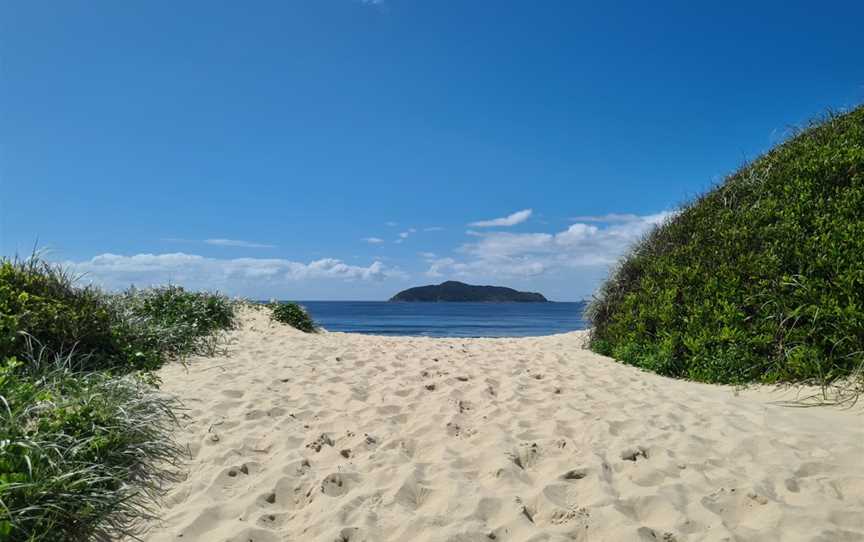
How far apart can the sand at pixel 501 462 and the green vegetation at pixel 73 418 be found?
34 centimetres

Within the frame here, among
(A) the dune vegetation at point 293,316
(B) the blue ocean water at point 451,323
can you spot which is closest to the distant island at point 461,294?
(B) the blue ocean water at point 451,323

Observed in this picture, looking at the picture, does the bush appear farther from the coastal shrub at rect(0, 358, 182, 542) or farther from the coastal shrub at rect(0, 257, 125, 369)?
the coastal shrub at rect(0, 358, 182, 542)

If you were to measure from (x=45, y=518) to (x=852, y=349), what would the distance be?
8.43m

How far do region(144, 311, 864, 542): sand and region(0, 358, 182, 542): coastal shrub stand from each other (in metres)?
0.28

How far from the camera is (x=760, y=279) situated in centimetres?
819

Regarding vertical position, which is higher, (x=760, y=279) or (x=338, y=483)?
(x=760, y=279)

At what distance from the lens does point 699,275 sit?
8.97 m

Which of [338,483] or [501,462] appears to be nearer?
[338,483]

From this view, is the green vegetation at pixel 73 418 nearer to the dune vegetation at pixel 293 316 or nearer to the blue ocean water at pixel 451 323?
the dune vegetation at pixel 293 316

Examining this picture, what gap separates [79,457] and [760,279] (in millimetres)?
8768

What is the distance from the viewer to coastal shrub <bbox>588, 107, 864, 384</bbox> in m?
7.18

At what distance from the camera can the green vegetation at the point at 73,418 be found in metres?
3.38

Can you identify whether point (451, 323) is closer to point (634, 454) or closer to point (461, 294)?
point (634, 454)

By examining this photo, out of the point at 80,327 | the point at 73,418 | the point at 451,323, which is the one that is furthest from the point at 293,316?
the point at 451,323
